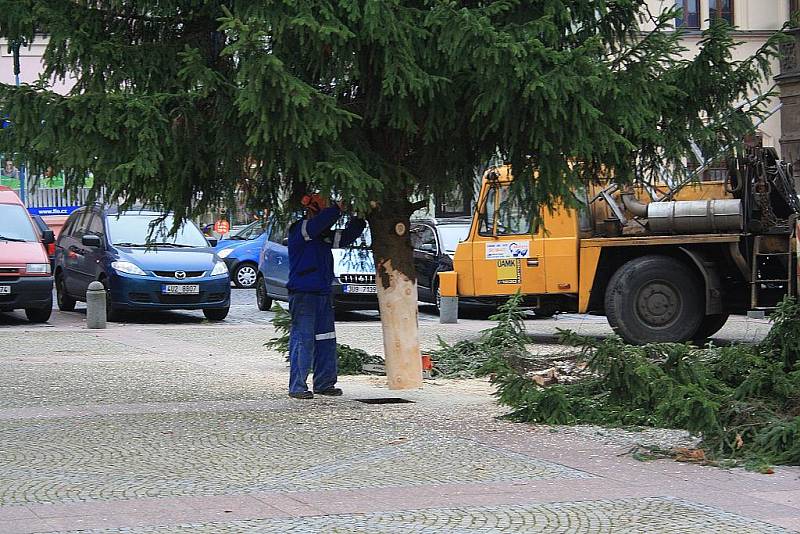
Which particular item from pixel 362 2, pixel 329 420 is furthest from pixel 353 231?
pixel 362 2

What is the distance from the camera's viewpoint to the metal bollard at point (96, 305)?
19.2 m

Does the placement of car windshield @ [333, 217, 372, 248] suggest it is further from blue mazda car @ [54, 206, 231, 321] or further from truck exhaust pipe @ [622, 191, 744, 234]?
blue mazda car @ [54, 206, 231, 321]

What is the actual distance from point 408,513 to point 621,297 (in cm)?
1008

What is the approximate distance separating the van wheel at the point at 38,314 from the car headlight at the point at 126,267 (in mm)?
1151

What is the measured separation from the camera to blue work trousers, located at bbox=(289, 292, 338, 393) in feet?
35.8

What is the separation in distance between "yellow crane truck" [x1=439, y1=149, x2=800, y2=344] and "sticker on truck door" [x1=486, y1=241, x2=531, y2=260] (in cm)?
2

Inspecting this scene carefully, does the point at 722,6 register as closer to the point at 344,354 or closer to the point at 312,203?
the point at 344,354

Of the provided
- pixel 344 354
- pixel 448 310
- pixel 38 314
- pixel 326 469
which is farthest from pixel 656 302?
pixel 38 314

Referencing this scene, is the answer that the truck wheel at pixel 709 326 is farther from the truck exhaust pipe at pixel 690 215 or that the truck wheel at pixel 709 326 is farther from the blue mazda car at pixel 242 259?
the blue mazda car at pixel 242 259

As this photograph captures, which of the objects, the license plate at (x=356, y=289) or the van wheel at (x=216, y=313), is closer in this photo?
the license plate at (x=356, y=289)

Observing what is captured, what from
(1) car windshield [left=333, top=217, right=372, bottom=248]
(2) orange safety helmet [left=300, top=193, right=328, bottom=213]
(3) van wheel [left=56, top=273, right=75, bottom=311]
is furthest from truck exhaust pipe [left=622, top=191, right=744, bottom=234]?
(3) van wheel [left=56, top=273, right=75, bottom=311]

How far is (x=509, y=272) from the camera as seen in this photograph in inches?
684

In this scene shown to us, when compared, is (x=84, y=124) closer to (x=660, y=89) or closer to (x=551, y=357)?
(x=660, y=89)

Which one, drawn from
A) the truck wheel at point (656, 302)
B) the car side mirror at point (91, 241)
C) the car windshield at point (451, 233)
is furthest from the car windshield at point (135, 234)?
the truck wheel at point (656, 302)
